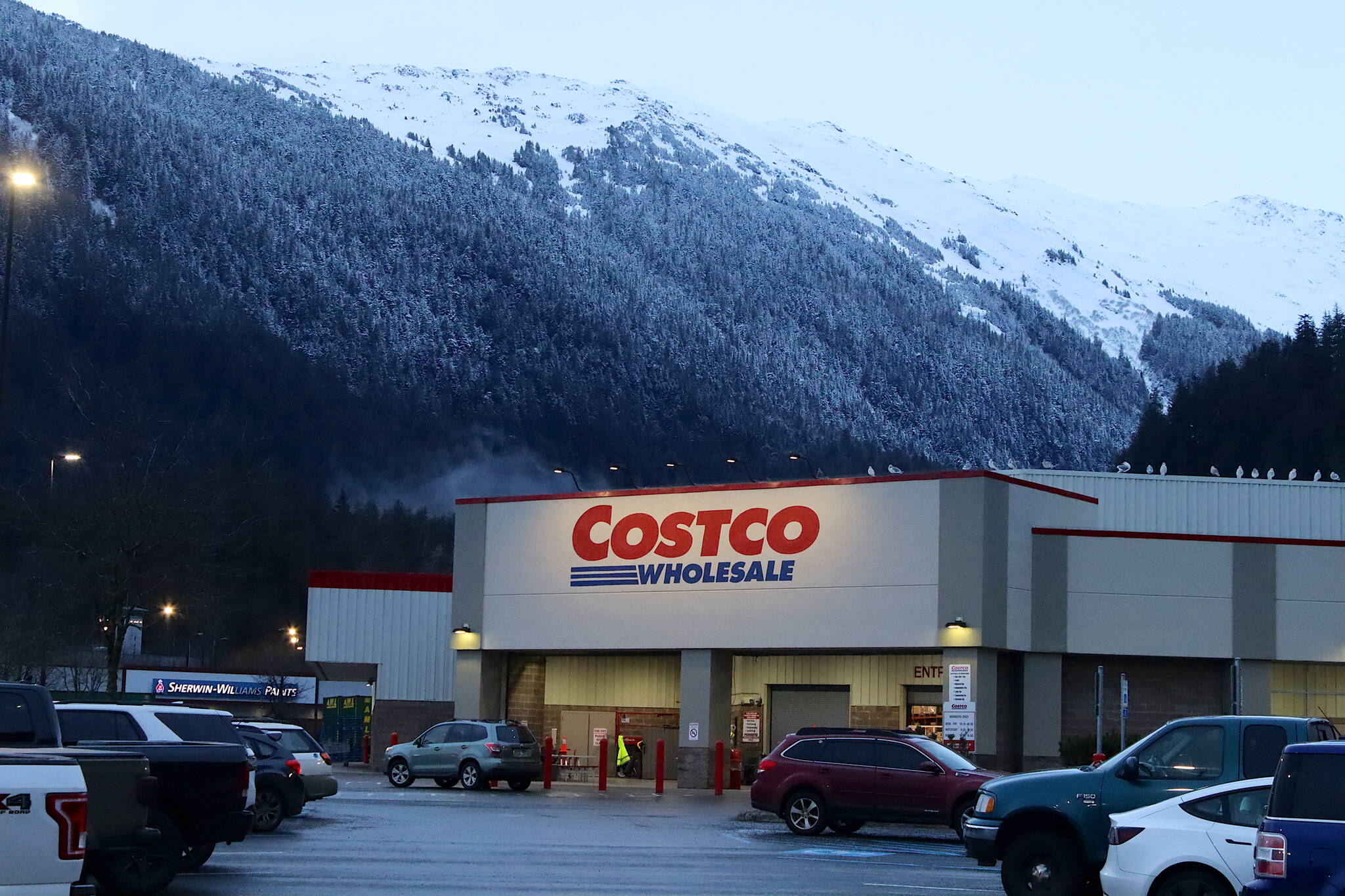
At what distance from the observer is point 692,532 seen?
A: 42.5 metres

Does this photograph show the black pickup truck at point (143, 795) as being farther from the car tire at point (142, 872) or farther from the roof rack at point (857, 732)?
the roof rack at point (857, 732)

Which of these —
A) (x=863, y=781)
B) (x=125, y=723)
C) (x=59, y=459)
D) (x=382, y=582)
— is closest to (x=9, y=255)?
(x=125, y=723)

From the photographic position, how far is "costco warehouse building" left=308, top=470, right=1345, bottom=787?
127 ft

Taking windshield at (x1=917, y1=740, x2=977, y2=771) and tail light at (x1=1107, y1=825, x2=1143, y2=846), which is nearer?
tail light at (x1=1107, y1=825, x2=1143, y2=846)

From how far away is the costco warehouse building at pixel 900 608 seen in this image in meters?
38.6

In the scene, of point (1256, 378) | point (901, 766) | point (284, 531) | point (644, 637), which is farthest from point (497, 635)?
point (284, 531)

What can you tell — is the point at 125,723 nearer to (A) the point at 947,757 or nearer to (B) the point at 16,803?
(B) the point at 16,803

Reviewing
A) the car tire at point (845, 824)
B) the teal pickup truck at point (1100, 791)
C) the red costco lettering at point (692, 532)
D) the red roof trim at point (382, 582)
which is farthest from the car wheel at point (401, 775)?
the teal pickup truck at point (1100, 791)

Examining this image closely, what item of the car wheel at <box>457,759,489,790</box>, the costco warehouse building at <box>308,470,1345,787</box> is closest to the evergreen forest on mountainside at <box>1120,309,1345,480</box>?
the costco warehouse building at <box>308,470,1345,787</box>

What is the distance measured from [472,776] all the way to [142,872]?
72.9ft

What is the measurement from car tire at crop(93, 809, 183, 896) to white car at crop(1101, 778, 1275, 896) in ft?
29.5

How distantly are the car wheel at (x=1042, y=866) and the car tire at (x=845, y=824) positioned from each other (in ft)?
32.1

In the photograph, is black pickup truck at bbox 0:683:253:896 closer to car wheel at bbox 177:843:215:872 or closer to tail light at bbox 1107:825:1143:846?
car wheel at bbox 177:843:215:872

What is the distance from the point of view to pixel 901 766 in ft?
86.7
